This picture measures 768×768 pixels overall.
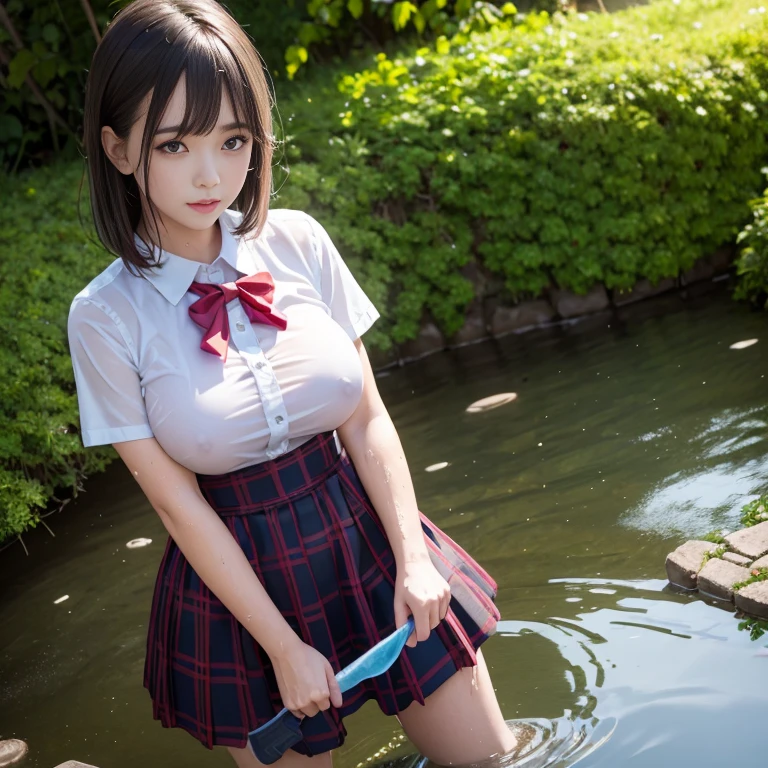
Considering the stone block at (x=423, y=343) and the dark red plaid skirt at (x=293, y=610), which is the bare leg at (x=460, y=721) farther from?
the stone block at (x=423, y=343)

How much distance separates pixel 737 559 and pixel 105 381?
1.89 meters

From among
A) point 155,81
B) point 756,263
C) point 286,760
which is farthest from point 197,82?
point 756,263

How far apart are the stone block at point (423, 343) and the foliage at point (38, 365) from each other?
185cm

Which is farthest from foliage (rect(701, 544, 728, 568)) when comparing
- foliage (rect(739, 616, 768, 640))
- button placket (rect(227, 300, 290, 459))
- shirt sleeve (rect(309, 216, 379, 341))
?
button placket (rect(227, 300, 290, 459))

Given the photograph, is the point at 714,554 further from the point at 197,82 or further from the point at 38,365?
the point at 38,365

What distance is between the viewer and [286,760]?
2064mm

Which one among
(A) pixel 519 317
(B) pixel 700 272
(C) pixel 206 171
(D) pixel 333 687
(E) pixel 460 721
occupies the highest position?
(C) pixel 206 171

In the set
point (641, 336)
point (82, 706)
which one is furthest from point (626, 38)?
point (82, 706)

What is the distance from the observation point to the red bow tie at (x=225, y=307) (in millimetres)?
2013

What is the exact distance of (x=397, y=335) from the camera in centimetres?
614

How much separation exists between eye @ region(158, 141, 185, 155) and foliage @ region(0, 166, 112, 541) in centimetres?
286

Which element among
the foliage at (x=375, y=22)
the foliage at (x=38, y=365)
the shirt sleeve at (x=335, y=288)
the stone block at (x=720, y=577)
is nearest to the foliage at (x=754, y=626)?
the stone block at (x=720, y=577)

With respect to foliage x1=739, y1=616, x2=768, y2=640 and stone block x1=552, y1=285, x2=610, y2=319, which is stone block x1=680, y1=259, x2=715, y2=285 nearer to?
stone block x1=552, y1=285, x2=610, y2=319

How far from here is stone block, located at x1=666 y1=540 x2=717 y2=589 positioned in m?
2.98
